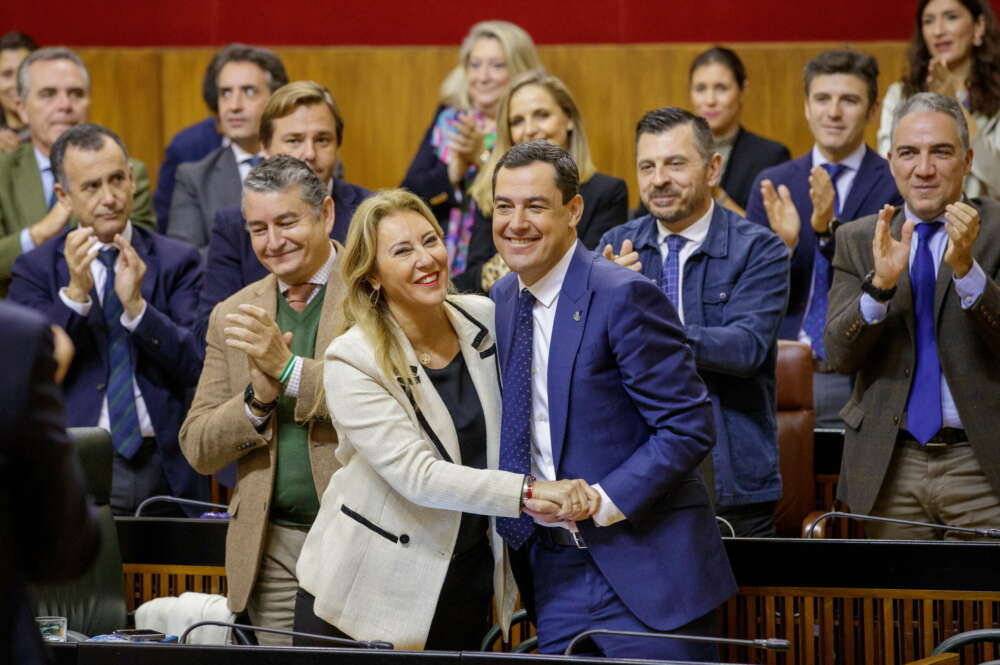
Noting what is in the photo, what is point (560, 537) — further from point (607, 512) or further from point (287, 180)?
point (287, 180)

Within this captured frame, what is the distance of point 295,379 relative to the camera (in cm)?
282

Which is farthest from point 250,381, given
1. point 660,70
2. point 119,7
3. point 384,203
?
point 119,7

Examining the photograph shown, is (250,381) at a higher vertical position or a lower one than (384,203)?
lower

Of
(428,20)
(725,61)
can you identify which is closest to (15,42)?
(428,20)

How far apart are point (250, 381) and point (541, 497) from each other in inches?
34.1

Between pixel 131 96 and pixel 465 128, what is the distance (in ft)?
6.67

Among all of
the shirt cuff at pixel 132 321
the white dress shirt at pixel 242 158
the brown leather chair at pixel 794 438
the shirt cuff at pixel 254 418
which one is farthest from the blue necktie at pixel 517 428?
the white dress shirt at pixel 242 158

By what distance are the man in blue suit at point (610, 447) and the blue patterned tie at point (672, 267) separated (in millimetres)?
791

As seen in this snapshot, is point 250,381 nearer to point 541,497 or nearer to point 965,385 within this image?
point 541,497

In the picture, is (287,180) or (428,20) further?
(428,20)

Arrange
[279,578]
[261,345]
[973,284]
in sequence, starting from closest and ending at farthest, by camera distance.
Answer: [261,345]
[279,578]
[973,284]

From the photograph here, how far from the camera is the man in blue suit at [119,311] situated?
371 centimetres

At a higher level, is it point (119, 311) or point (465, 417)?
point (119, 311)

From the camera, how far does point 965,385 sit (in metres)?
3.21
